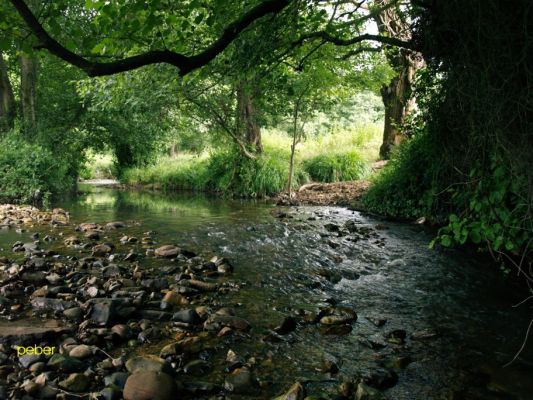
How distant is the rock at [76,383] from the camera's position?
2.77m

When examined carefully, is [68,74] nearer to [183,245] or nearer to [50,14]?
[183,245]

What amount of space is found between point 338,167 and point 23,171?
41.7 ft

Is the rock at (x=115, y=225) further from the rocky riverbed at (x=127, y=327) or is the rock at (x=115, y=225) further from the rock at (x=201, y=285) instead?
the rock at (x=201, y=285)

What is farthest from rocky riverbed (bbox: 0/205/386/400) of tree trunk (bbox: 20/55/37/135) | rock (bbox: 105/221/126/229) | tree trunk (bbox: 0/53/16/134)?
tree trunk (bbox: 20/55/37/135)

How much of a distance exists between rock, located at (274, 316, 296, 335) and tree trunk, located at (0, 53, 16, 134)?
60.9ft

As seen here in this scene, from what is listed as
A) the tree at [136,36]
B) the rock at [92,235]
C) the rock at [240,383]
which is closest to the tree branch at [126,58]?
the tree at [136,36]

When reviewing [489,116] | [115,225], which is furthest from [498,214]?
[115,225]

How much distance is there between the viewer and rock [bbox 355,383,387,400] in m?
2.79

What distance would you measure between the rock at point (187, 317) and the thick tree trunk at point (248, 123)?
14087 mm

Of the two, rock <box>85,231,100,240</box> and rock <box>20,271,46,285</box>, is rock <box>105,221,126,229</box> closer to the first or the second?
rock <box>85,231,100,240</box>

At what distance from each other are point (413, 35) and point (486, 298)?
14.5ft

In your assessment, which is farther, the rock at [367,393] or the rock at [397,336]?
the rock at [397,336]

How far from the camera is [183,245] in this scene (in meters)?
7.84

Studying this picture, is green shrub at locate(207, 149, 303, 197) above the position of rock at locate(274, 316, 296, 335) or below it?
above
